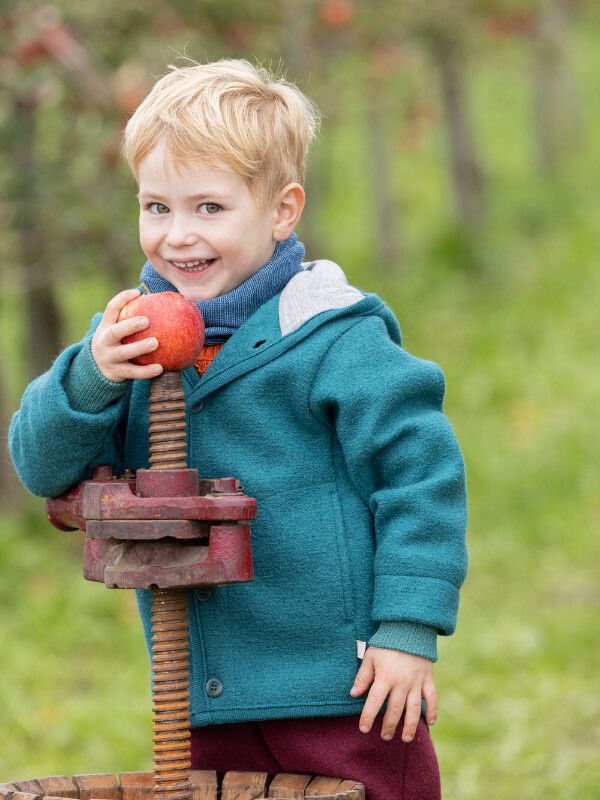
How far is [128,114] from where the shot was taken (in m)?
6.29

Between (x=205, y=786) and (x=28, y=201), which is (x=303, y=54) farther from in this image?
(x=205, y=786)

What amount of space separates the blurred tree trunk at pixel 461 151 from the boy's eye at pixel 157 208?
986 centimetres

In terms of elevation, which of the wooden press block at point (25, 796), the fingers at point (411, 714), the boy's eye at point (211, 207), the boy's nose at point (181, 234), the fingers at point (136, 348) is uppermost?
the boy's eye at point (211, 207)

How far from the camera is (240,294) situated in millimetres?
2590

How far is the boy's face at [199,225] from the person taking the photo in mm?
2512

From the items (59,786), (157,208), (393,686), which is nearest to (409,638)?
(393,686)

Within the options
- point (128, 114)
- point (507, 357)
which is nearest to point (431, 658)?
point (128, 114)

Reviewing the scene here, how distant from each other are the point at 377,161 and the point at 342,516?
31.8 ft

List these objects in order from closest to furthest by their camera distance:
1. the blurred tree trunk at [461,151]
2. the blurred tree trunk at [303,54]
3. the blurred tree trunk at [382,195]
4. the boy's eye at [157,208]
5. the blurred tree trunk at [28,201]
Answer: the boy's eye at [157,208] < the blurred tree trunk at [28,201] < the blurred tree trunk at [303,54] < the blurred tree trunk at [382,195] < the blurred tree trunk at [461,151]

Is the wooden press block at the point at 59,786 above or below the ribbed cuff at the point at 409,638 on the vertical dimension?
below

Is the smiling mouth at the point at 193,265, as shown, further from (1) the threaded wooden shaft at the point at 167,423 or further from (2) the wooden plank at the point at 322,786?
(2) the wooden plank at the point at 322,786

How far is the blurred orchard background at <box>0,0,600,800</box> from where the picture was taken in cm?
541

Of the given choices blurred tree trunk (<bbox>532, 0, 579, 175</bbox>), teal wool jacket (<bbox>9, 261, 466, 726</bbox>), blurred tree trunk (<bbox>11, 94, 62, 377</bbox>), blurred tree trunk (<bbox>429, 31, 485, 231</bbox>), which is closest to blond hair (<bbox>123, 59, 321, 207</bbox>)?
teal wool jacket (<bbox>9, 261, 466, 726</bbox>)

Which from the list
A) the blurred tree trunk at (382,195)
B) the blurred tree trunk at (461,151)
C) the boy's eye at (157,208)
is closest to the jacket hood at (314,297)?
the boy's eye at (157,208)
